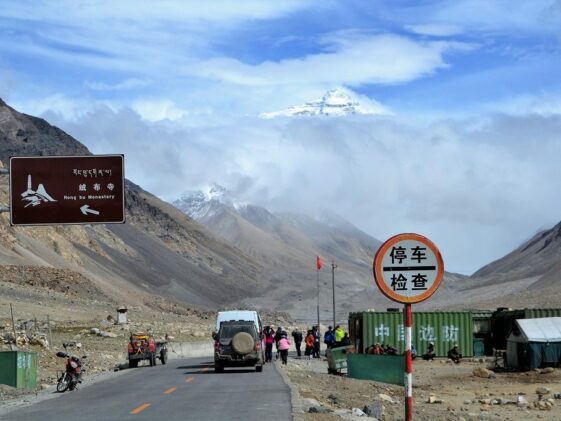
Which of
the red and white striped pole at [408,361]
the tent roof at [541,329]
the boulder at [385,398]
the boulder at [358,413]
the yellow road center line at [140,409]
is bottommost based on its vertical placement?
the boulder at [385,398]

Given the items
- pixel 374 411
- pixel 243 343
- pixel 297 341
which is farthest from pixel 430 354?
pixel 374 411

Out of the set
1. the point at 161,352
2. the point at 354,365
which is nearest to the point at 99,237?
the point at 161,352

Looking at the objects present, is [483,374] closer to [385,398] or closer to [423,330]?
[423,330]

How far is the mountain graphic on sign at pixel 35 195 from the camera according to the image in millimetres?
26047

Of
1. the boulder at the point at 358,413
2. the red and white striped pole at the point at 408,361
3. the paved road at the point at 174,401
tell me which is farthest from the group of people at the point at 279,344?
the red and white striped pole at the point at 408,361

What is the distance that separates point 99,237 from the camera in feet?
506

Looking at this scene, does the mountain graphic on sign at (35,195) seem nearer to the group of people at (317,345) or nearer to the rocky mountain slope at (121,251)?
the group of people at (317,345)

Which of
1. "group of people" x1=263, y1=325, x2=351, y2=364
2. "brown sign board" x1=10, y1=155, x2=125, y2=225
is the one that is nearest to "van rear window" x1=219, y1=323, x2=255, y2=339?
"group of people" x1=263, y1=325, x2=351, y2=364

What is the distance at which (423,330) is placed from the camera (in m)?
57.2

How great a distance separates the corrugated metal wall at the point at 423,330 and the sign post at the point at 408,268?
45572 millimetres

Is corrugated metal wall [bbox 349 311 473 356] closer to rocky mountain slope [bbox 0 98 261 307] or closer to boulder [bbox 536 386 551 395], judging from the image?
boulder [bbox 536 386 551 395]

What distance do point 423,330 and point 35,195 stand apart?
35289 millimetres

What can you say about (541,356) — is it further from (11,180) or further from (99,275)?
(99,275)

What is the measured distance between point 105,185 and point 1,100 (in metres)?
169
